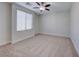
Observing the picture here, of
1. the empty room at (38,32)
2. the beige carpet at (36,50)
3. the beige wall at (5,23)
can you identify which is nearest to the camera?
the beige carpet at (36,50)

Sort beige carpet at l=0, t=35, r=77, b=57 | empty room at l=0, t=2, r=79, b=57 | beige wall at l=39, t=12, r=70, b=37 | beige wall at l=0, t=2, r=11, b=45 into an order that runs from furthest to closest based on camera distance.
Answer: beige wall at l=39, t=12, r=70, b=37 < beige wall at l=0, t=2, r=11, b=45 < empty room at l=0, t=2, r=79, b=57 < beige carpet at l=0, t=35, r=77, b=57

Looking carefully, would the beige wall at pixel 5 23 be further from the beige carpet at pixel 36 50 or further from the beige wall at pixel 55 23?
the beige wall at pixel 55 23

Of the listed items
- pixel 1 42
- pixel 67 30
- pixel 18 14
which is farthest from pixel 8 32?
pixel 67 30

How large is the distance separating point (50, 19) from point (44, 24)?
85 centimetres

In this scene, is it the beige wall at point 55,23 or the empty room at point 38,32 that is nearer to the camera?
the empty room at point 38,32

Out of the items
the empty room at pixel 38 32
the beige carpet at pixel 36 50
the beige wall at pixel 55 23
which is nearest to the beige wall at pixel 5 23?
the empty room at pixel 38 32

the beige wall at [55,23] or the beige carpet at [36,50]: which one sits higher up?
the beige wall at [55,23]

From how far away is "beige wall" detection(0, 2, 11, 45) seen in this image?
391cm

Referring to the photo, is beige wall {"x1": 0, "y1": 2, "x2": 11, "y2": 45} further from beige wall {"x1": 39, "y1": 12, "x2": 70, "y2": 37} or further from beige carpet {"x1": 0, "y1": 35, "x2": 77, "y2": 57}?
beige wall {"x1": 39, "y1": 12, "x2": 70, "y2": 37}

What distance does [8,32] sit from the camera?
432cm

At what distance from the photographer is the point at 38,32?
8.31 m

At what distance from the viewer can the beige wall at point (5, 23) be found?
391 centimetres

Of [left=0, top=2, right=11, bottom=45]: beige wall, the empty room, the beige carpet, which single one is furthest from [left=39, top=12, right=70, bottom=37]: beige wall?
[left=0, top=2, right=11, bottom=45]: beige wall

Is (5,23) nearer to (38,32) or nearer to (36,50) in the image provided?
(36,50)
